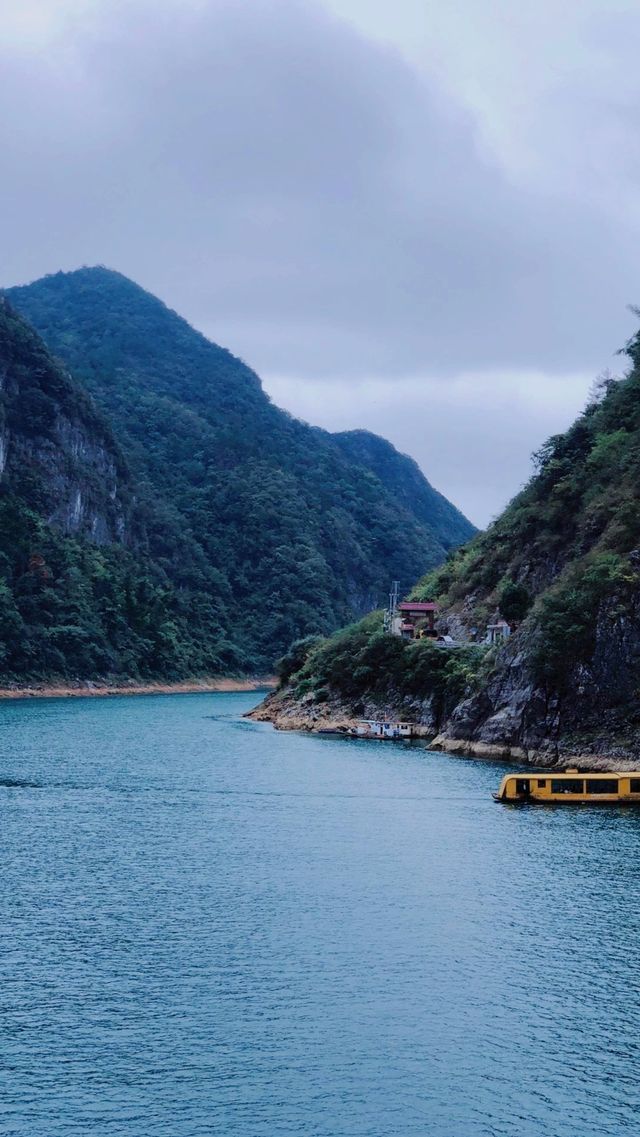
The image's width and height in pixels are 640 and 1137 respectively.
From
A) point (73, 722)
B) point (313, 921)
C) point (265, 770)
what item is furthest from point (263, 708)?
point (313, 921)

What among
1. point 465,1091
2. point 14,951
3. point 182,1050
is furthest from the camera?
point 14,951

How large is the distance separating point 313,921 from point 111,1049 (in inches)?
456

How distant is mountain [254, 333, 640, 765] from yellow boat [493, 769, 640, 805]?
7121 millimetres

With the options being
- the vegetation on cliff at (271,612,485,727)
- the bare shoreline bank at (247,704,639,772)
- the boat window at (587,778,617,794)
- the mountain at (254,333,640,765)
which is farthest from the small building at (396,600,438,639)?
the boat window at (587,778,617,794)

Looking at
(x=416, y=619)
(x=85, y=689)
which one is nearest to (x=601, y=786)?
(x=416, y=619)

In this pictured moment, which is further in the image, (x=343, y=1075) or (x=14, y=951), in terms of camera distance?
(x=14, y=951)

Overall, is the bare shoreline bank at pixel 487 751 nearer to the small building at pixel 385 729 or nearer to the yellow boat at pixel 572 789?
the small building at pixel 385 729

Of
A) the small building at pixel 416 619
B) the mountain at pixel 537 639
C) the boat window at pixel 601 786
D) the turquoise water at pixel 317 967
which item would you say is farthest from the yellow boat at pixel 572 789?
the small building at pixel 416 619

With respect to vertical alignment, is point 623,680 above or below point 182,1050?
above

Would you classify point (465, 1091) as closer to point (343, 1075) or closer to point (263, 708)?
point (343, 1075)

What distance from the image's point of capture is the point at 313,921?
37562 millimetres

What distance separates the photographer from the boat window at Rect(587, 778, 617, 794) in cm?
6253

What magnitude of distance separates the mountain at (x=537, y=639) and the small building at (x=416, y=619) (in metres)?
1.12

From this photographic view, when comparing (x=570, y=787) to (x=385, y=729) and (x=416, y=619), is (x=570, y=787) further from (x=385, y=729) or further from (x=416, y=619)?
(x=416, y=619)
